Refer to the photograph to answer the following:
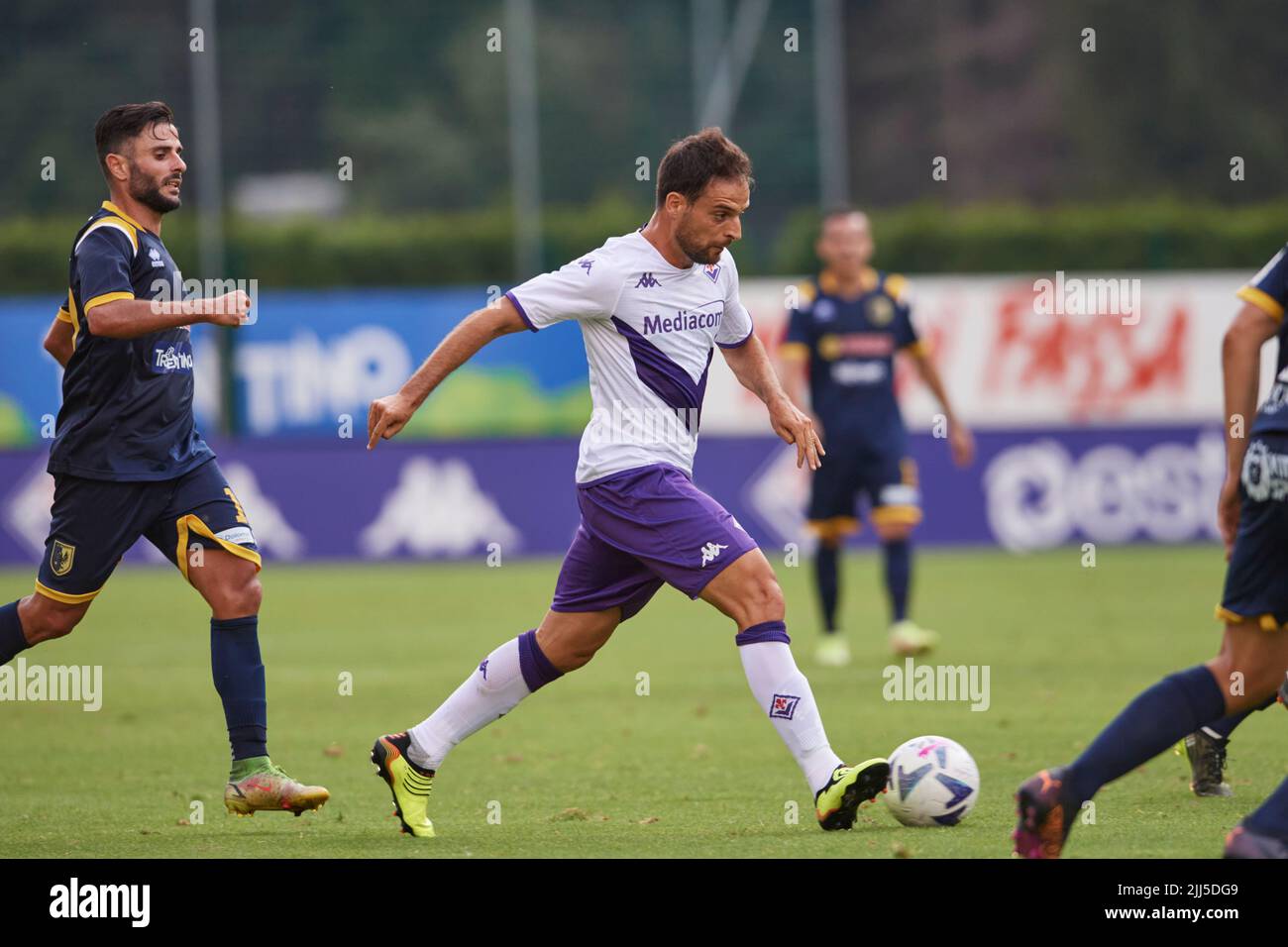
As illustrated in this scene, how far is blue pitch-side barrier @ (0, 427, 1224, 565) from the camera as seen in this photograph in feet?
62.9

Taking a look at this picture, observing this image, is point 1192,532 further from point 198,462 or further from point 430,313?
point 198,462

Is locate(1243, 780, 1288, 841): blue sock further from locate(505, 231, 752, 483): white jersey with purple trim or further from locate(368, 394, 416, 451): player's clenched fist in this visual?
locate(368, 394, 416, 451): player's clenched fist

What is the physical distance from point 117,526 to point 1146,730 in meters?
3.61

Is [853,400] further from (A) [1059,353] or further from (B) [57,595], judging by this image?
(A) [1059,353]

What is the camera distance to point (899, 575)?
1173cm

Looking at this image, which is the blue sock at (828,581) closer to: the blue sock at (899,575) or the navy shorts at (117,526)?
the blue sock at (899,575)

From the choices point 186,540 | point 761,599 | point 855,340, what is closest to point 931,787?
point 761,599

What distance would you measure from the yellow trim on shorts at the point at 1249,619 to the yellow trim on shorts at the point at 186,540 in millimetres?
3327

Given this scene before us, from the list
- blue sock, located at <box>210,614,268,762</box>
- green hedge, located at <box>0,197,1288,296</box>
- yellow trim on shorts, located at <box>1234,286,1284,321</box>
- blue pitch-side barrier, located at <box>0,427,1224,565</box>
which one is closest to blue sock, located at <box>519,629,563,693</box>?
blue sock, located at <box>210,614,268,762</box>

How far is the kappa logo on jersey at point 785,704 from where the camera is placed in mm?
6164

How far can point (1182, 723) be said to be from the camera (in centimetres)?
520

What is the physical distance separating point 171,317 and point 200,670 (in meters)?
6.14

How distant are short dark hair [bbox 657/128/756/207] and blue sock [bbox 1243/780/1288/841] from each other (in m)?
2.67

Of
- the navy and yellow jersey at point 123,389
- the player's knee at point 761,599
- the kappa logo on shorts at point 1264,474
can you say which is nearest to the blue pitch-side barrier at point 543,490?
the navy and yellow jersey at point 123,389
